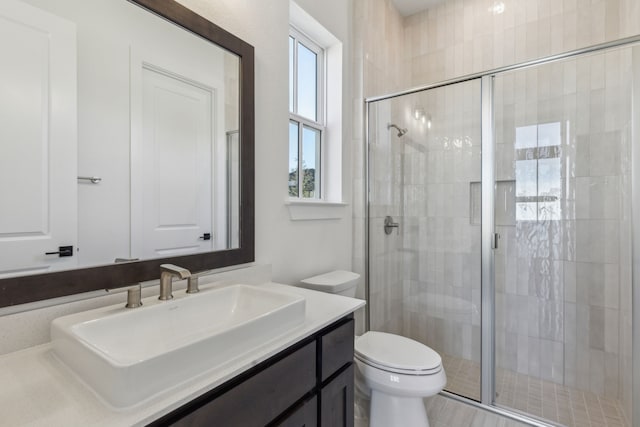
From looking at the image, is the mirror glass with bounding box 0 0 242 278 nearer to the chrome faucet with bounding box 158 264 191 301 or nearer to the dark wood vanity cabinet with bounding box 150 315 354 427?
the chrome faucet with bounding box 158 264 191 301

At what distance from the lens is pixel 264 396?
78 centimetres

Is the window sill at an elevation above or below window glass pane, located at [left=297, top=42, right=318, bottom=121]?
below

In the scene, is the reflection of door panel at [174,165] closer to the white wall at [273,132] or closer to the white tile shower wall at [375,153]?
the white wall at [273,132]

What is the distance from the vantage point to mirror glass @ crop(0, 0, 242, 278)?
0.80 meters

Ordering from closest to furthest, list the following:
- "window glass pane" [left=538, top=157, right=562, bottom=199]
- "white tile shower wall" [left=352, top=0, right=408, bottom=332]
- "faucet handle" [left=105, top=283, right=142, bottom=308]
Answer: "faucet handle" [left=105, top=283, right=142, bottom=308]
"window glass pane" [left=538, top=157, right=562, bottom=199]
"white tile shower wall" [left=352, top=0, right=408, bottom=332]

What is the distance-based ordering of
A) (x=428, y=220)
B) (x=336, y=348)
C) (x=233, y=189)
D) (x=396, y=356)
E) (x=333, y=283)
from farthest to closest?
(x=428, y=220), (x=333, y=283), (x=396, y=356), (x=233, y=189), (x=336, y=348)

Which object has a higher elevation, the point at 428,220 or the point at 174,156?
the point at 174,156

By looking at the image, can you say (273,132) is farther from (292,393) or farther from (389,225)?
(389,225)

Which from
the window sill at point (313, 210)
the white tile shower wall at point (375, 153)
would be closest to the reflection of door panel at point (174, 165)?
the window sill at point (313, 210)

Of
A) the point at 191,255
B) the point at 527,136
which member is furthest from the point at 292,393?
the point at 527,136

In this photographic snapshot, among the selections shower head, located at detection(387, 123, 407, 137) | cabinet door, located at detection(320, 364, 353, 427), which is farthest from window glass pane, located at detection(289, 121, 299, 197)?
cabinet door, located at detection(320, 364, 353, 427)

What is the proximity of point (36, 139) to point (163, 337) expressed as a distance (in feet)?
2.05

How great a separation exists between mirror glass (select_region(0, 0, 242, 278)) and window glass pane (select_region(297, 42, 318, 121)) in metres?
0.68

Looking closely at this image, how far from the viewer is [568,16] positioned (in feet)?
7.24
